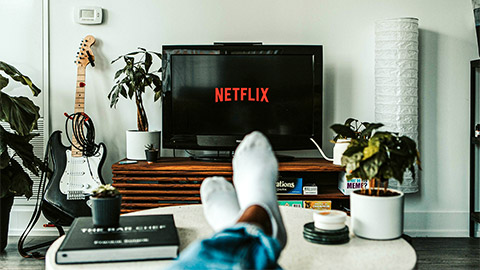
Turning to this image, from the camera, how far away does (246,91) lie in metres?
2.91

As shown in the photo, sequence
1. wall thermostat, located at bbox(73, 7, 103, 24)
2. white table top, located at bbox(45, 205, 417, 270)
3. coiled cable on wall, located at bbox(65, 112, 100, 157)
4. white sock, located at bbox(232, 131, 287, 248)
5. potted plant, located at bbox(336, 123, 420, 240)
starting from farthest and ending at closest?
wall thermostat, located at bbox(73, 7, 103, 24), coiled cable on wall, located at bbox(65, 112, 100, 157), potted plant, located at bbox(336, 123, 420, 240), white table top, located at bbox(45, 205, 417, 270), white sock, located at bbox(232, 131, 287, 248)

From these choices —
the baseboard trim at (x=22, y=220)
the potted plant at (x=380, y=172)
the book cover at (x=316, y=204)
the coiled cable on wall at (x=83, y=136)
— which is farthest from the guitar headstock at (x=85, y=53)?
the potted plant at (x=380, y=172)

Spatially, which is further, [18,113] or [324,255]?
[18,113]

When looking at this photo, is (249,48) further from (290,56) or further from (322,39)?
(322,39)

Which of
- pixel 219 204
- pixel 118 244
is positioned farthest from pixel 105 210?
pixel 219 204

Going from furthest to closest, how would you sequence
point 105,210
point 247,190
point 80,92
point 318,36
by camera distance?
point 318,36 < point 80,92 < point 105,210 < point 247,190

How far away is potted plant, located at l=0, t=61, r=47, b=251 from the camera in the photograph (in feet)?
8.54

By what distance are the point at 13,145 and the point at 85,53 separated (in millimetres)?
696

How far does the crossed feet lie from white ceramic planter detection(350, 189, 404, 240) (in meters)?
0.27

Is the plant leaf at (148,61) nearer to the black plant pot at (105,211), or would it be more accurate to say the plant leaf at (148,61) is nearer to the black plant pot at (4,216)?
the black plant pot at (4,216)

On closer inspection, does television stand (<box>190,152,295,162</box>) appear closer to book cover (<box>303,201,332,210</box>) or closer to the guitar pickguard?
book cover (<box>303,201,332,210</box>)

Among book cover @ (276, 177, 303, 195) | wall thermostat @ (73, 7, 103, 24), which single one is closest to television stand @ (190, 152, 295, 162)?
book cover @ (276, 177, 303, 195)

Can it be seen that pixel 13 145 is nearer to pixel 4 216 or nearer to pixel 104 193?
pixel 4 216

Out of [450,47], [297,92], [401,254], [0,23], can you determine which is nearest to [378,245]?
[401,254]
